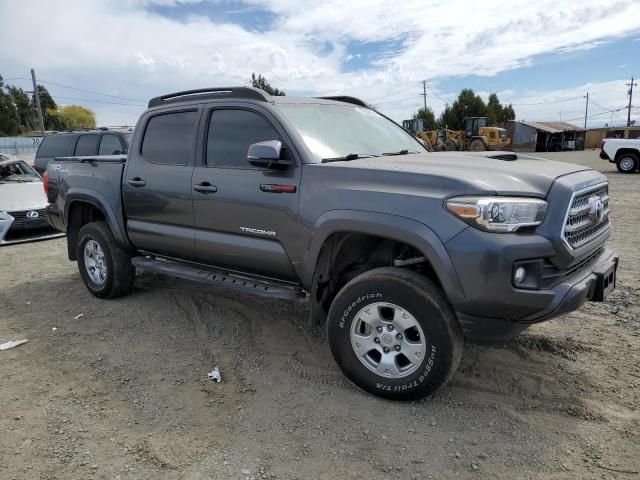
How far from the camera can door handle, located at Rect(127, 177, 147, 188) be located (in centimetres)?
477

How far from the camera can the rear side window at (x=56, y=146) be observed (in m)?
11.5

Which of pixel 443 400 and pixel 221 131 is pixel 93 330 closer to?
pixel 221 131

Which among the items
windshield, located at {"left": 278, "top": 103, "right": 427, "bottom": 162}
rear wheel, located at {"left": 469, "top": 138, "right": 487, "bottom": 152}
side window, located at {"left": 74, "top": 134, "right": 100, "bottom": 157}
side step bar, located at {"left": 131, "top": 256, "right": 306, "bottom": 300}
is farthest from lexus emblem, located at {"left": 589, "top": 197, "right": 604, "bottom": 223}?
rear wheel, located at {"left": 469, "top": 138, "right": 487, "bottom": 152}

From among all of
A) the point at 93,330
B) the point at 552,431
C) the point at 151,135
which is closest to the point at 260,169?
the point at 151,135

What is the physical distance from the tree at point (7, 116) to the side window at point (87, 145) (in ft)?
238

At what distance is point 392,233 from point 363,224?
206 mm

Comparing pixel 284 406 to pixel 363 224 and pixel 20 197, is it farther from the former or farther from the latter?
pixel 20 197

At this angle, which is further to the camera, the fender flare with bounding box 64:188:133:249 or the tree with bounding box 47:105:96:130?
the tree with bounding box 47:105:96:130

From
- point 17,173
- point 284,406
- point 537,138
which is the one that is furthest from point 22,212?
point 537,138

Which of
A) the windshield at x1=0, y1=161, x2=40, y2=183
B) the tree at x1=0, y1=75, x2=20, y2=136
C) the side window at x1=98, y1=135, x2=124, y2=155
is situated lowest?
the windshield at x1=0, y1=161, x2=40, y2=183

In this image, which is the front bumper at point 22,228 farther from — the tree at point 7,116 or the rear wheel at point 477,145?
the tree at point 7,116

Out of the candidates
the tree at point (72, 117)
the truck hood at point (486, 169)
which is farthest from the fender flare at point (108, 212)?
the tree at point (72, 117)

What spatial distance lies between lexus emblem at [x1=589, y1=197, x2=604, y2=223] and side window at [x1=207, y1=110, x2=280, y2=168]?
2.17m

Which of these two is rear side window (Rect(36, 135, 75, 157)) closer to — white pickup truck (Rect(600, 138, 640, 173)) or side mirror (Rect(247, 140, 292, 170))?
side mirror (Rect(247, 140, 292, 170))
